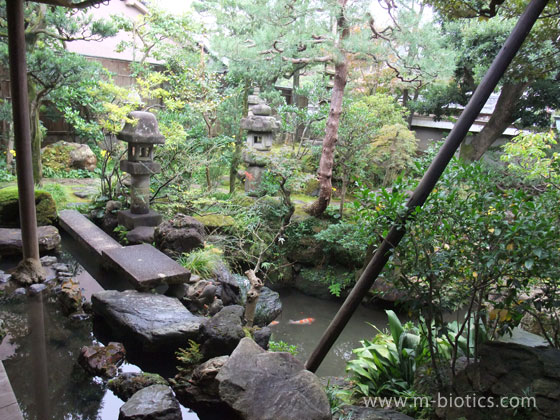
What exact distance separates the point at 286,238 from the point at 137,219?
294cm

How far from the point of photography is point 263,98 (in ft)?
37.9

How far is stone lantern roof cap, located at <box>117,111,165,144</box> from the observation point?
21.1ft

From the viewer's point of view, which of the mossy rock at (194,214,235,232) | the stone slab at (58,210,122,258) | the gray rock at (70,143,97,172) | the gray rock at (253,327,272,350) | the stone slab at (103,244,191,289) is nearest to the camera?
the gray rock at (253,327,272,350)

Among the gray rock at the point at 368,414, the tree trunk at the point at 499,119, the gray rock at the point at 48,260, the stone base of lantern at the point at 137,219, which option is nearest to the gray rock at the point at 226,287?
the stone base of lantern at the point at 137,219

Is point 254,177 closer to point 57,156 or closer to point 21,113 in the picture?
point 21,113

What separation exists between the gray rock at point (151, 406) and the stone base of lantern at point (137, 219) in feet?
13.1

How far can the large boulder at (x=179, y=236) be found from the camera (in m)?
6.14

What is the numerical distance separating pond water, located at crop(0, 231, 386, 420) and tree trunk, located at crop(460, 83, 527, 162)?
4.02 m

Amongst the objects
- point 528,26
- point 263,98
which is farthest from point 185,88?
point 528,26

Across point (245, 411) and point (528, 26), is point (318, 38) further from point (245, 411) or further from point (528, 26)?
point (245, 411)

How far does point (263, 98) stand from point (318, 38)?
4.55 metres

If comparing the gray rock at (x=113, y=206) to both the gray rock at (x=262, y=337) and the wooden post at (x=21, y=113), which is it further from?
the gray rock at (x=262, y=337)

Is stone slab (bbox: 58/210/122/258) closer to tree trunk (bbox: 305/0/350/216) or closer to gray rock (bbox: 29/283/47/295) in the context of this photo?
gray rock (bbox: 29/283/47/295)

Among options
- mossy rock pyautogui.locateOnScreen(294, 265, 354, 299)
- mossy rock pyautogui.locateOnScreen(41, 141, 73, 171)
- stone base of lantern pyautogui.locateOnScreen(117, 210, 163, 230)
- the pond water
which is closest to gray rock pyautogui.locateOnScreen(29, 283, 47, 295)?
the pond water
